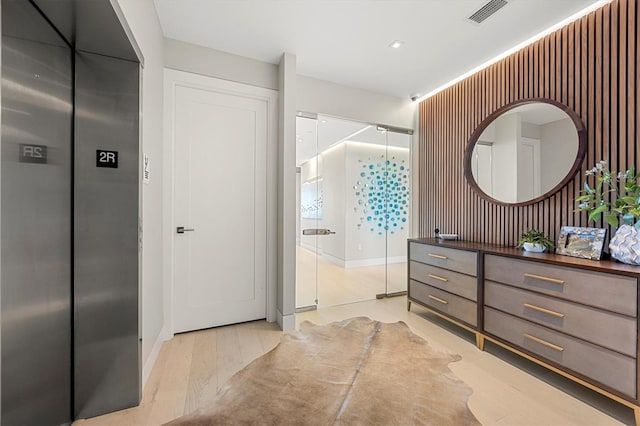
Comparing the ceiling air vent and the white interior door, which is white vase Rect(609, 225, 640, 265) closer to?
the ceiling air vent

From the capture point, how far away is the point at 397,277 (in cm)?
A: 410

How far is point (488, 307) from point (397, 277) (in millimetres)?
1767

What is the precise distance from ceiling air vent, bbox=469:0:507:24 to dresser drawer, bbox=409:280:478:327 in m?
2.46

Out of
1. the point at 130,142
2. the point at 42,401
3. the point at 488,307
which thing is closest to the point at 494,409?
the point at 488,307

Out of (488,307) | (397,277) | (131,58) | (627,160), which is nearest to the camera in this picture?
(131,58)

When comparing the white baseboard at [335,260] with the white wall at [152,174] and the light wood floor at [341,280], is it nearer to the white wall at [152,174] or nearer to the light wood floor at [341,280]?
the light wood floor at [341,280]

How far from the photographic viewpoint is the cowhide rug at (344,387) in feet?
5.22

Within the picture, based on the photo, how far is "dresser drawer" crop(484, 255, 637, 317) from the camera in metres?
1.58

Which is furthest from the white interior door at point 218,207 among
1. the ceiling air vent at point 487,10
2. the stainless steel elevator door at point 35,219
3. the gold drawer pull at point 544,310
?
the gold drawer pull at point 544,310

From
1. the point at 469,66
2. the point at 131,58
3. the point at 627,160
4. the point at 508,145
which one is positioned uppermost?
the point at 469,66

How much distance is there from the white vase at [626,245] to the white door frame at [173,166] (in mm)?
2733

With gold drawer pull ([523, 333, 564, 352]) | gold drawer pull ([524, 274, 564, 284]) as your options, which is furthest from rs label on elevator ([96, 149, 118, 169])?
gold drawer pull ([523, 333, 564, 352])

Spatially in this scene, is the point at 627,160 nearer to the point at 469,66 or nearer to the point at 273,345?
the point at 469,66

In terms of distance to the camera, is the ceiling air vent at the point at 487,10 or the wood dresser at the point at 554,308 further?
the ceiling air vent at the point at 487,10
